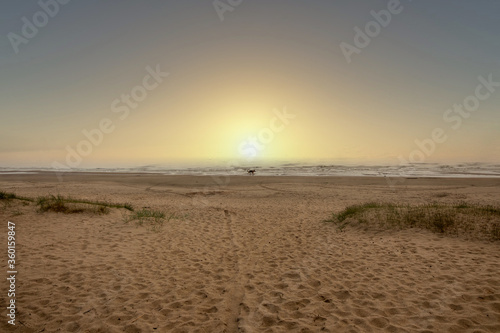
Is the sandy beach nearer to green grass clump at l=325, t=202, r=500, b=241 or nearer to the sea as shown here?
green grass clump at l=325, t=202, r=500, b=241

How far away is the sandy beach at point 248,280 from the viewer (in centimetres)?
505

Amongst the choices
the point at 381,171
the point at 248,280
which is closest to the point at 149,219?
the point at 248,280

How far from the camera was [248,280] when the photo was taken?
7066 mm

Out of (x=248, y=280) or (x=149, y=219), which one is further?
(x=149, y=219)

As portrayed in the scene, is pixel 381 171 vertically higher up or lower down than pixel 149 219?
higher up

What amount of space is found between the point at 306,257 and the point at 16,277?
26.9 feet

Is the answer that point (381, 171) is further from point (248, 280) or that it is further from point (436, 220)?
point (248, 280)

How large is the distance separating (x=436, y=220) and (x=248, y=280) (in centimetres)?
867

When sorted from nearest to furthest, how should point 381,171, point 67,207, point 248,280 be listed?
1. point 248,280
2. point 67,207
3. point 381,171

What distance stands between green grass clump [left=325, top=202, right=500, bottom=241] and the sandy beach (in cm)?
62

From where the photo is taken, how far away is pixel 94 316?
17.1ft

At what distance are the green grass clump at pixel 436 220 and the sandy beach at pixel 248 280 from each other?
0.62 meters

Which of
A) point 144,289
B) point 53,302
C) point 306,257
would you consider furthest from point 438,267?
point 53,302

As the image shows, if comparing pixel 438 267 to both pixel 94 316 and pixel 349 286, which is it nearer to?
pixel 349 286
